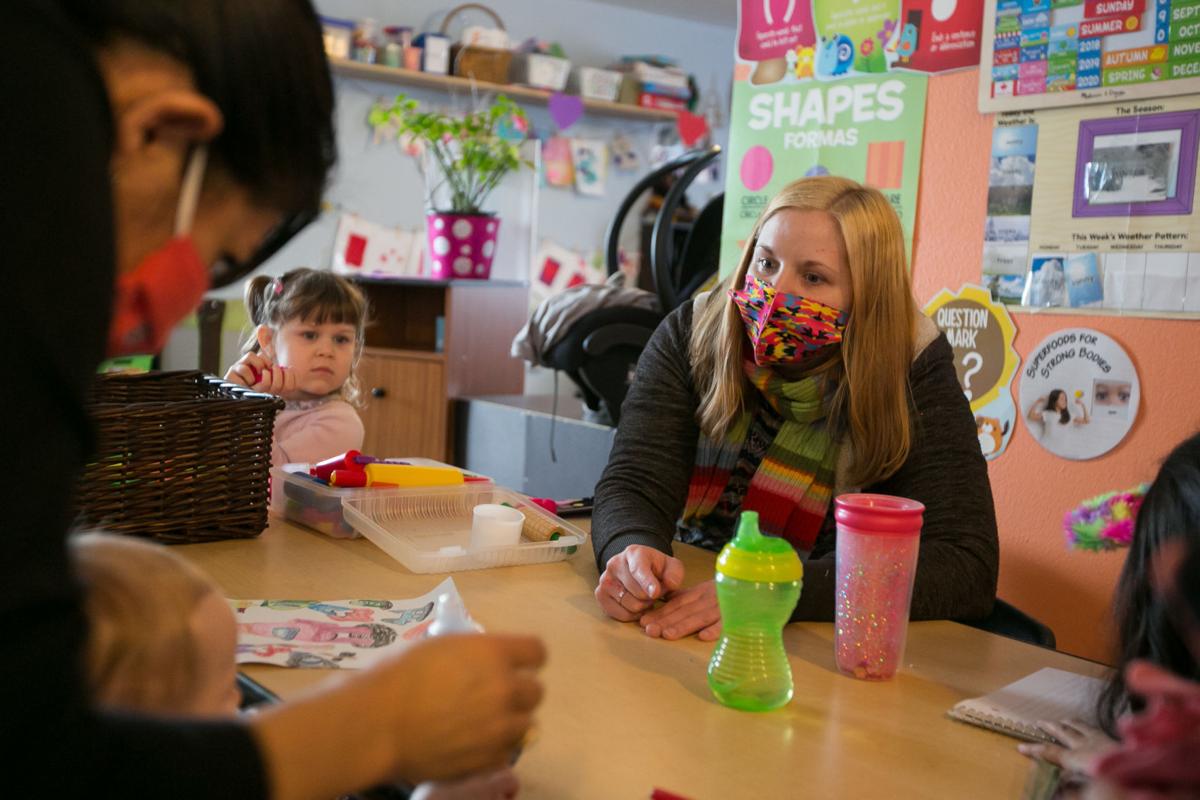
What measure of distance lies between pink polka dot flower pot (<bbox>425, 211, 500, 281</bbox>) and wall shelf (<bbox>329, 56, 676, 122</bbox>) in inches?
45.8

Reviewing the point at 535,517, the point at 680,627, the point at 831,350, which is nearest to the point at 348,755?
the point at 680,627

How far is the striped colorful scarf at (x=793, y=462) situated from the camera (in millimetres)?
1669

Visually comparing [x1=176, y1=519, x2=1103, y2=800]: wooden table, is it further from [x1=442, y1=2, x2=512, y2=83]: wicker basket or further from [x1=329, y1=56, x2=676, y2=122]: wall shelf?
[x1=442, y1=2, x2=512, y2=83]: wicker basket

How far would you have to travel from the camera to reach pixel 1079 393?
2.22 meters

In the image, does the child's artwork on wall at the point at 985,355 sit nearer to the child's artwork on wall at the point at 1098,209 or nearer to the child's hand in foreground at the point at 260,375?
the child's artwork on wall at the point at 1098,209

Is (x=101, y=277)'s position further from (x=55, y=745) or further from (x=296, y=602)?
(x=296, y=602)

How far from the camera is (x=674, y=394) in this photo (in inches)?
69.9

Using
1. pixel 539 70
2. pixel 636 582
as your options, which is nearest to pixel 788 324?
pixel 636 582

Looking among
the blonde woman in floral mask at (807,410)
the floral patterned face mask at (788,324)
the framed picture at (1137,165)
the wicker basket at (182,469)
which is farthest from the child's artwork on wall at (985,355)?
the wicker basket at (182,469)

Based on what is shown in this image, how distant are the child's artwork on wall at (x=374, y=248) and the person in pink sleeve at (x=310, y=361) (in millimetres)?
3029

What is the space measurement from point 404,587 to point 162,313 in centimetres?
76

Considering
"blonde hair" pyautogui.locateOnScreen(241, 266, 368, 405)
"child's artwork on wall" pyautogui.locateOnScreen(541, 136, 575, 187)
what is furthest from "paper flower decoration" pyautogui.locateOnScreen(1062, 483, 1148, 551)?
"child's artwork on wall" pyautogui.locateOnScreen(541, 136, 575, 187)

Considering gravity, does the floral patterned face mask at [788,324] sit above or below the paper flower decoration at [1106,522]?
above

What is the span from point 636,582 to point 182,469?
0.63m
